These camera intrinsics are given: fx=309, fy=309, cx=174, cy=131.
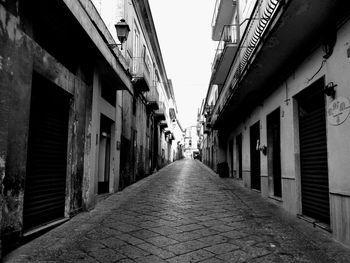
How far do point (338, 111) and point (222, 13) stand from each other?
12.6m

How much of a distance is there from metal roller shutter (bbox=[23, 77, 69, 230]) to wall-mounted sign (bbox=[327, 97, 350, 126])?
4.50m

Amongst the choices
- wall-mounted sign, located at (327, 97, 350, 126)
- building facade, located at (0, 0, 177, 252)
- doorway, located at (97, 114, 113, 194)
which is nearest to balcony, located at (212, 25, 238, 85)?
building facade, located at (0, 0, 177, 252)

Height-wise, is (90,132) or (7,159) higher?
(90,132)

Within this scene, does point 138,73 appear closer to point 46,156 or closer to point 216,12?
point 216,12

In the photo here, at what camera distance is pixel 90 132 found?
6980mm

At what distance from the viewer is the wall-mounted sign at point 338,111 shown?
4219 millimetres

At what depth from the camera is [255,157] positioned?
11.0 metres

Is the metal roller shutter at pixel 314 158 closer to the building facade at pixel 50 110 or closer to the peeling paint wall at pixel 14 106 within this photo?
the building facade at pixel 50 110

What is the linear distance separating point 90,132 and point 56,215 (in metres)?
2.07

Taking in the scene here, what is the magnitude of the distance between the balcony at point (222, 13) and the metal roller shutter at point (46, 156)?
36.6 ft

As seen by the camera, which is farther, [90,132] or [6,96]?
[90,132]

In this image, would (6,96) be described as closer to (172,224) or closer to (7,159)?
(7,159)

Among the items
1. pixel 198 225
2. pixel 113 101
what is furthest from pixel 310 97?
pixel 113 101

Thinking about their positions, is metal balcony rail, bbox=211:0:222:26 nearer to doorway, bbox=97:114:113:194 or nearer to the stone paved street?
doorway, bbox=97:114:113:194
